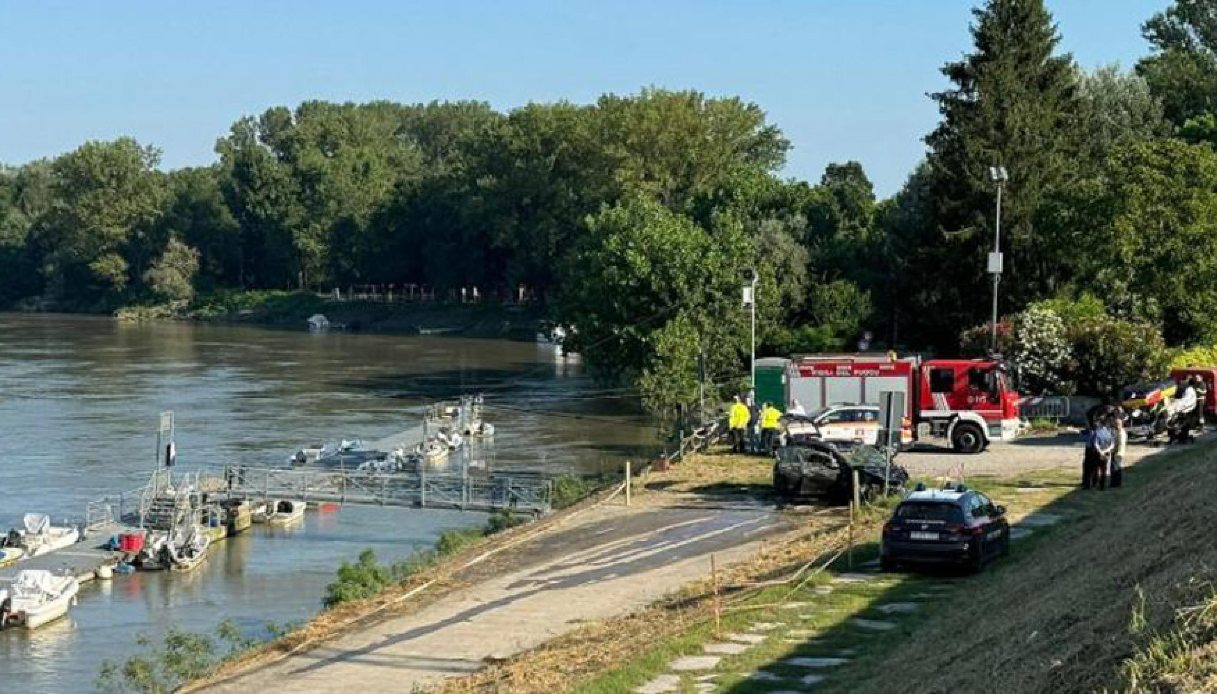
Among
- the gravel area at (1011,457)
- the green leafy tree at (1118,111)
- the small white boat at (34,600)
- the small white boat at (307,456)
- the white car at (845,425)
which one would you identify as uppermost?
the green leafy tree at (1118,111)

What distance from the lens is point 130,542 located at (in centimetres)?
4703

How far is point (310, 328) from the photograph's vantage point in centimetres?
16512

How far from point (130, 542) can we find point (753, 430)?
1771 centimetres

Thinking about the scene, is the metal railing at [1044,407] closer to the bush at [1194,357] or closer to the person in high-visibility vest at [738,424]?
the bush at [1194,357]

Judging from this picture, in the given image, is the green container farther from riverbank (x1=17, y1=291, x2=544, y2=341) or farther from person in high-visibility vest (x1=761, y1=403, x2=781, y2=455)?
riverbank (x1=17, y1=291, x2=544, y2=341)

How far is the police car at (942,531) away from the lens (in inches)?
1035

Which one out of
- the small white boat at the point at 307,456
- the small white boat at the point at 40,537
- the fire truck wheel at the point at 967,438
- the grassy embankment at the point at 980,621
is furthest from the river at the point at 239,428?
the fire truck wheel at the point at 967,438

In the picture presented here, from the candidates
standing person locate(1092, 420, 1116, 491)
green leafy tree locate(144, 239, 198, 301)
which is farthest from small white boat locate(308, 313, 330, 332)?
standing person locate(1092, 420, 1116, 491)

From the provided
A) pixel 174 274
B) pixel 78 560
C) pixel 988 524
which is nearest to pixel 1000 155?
pixel 78 560

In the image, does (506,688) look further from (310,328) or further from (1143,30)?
(310,328)

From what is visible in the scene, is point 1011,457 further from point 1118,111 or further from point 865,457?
point 1118,111

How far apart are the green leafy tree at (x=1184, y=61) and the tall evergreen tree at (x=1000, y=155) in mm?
15953

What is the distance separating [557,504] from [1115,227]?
79.2 ft

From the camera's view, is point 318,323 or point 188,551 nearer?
point 188,551
